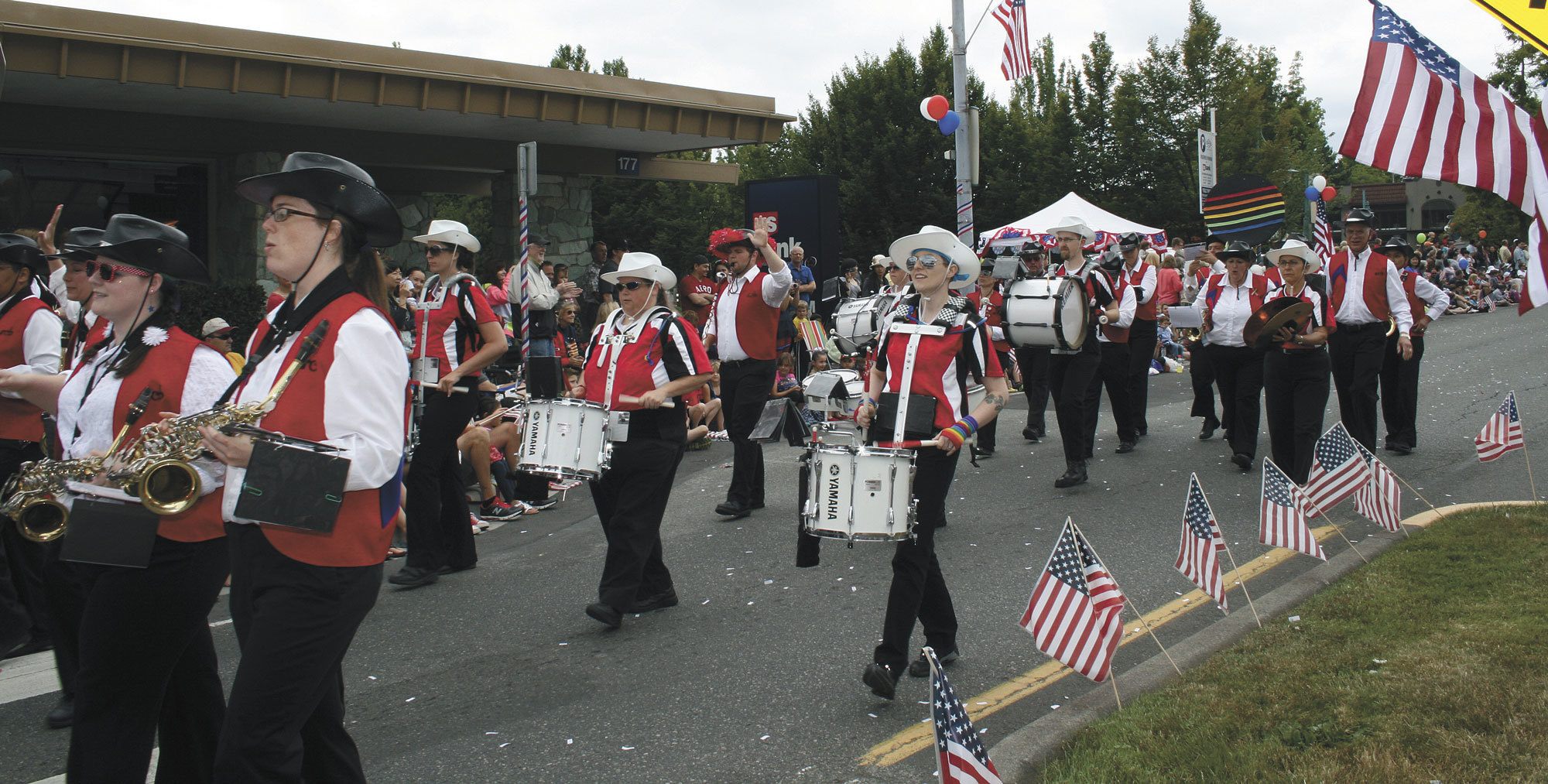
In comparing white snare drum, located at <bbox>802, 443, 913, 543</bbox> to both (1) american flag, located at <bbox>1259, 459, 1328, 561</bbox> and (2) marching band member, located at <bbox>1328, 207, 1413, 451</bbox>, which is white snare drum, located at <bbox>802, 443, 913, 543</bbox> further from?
(2) marching band member, located at <bbox>1328, 207, 1413, 451</bbox>

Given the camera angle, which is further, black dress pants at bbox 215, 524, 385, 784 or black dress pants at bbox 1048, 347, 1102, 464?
black dress pants at bbox 1048, 347, 1102, 464

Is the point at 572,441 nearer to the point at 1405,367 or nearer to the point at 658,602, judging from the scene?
the point at 658,602

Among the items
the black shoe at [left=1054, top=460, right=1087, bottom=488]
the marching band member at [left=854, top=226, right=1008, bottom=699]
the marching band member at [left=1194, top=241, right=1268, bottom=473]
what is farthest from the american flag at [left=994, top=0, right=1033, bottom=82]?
the marching band member at [left=854, top=226, right=1008, bottom=699]

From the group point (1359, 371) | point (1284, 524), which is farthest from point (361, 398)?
point (1359, 371)

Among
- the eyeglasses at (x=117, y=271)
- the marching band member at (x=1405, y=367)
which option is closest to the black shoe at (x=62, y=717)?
the eyeglasses at (x=117, y=271)

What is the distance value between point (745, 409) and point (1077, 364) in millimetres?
2927

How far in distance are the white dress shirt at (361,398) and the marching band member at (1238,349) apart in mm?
8580

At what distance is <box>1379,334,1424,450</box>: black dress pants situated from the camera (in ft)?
36.2

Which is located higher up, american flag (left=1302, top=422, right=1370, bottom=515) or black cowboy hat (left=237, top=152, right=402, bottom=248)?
black cowboy hat (left=237, top=152, right=402, bottom=248)

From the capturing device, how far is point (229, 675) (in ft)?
20.0

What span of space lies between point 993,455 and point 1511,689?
23.7 feet

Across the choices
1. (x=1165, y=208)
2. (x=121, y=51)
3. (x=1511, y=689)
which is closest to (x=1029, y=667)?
(x=1511, y=689)

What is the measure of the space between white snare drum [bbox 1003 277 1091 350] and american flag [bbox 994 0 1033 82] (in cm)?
845

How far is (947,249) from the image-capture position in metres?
5.82
